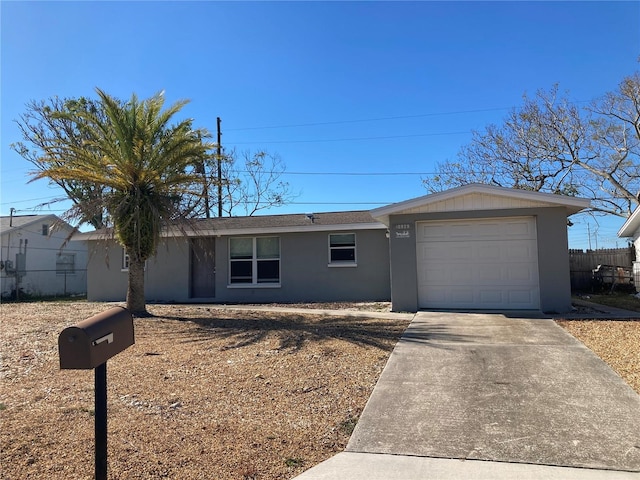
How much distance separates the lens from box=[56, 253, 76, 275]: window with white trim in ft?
91.5

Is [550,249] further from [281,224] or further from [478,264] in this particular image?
[281,224]

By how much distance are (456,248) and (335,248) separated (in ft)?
18.0

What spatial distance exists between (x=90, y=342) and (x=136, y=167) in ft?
32.2

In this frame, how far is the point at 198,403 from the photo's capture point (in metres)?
5.17

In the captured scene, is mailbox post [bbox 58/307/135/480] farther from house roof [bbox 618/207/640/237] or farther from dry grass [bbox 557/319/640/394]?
house roof [bbox 618/207/640/237]

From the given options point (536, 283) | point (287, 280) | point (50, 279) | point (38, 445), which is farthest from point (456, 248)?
point (50, 279)

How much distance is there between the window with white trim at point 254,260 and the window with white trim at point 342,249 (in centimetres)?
210

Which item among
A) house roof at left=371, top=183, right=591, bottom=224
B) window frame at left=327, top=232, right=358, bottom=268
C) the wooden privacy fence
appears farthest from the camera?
the wooden privacy fence

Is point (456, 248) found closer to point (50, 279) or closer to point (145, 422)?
point (145, 422)

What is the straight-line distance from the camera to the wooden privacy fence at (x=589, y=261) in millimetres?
19469

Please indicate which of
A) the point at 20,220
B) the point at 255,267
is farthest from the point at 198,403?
the point at 20,220

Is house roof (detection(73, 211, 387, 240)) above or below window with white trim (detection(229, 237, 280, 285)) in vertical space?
above

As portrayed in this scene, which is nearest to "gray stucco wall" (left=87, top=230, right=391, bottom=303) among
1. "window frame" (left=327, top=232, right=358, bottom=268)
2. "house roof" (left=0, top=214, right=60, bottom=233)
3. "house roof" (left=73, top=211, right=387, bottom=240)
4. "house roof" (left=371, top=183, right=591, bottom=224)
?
"window frame" (left=327, top=232, right=358, bottom=268)

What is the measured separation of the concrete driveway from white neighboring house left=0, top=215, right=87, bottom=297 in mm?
23919
